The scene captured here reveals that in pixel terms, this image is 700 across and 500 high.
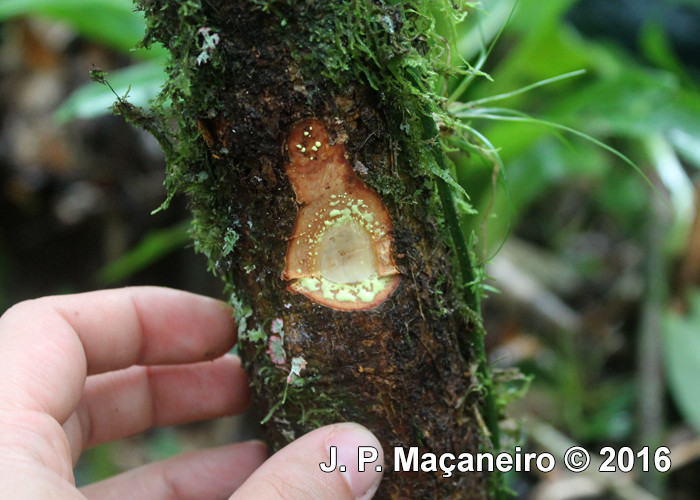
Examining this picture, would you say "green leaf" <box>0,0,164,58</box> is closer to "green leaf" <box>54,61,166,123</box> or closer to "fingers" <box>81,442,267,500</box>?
"green leaf" <box>54,61,166,123</box>

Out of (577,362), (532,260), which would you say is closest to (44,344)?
(577,362)

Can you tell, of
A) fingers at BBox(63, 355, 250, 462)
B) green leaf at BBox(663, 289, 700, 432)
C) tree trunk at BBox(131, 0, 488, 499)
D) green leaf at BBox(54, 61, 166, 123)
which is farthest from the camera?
green leaf at BBox(663, 289, 700, 432)

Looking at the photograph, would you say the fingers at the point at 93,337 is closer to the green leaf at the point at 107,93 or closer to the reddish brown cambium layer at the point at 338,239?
the reddish brown cambium layer at the point at 338,239

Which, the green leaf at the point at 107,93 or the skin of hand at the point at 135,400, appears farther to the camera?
the green leaf at the point at 107,93

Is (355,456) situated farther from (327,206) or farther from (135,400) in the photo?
(135,400)

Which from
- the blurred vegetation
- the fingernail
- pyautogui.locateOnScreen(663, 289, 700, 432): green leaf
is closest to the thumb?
the fingernail

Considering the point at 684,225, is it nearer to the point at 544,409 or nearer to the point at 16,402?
the point at 544,409

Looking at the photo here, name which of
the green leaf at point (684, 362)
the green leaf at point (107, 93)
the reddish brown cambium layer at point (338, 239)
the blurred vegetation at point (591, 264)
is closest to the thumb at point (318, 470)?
the reddish brown cambium layer at point (338, 239)

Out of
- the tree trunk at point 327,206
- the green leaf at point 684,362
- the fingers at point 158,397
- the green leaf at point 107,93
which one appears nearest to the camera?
the tree trunk at point 327,206
